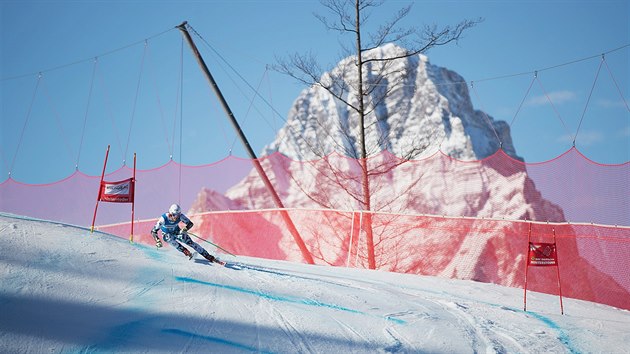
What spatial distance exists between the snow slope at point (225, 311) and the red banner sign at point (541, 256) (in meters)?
0.93

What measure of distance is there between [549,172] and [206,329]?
10614mm

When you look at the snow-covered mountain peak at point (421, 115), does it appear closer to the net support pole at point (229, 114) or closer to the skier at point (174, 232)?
the net support pole at point (229, 114)

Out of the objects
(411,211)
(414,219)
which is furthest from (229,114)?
(414,219)

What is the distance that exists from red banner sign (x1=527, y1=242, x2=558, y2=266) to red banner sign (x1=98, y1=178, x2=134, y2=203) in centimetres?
782

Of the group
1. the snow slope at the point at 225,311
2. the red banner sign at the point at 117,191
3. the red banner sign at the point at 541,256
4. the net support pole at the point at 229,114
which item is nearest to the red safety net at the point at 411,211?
the net support pole at the point at 229,114

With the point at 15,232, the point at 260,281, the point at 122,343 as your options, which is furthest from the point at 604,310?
the point at 15,232

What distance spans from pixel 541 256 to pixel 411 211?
19.6 feet

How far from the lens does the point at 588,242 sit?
12.6m

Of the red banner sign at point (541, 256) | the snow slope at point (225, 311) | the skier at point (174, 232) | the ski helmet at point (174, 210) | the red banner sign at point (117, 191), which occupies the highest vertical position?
the red banner sign at point (117, 191)

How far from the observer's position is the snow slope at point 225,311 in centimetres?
656

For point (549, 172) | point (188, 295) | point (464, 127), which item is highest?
point (464, 127)

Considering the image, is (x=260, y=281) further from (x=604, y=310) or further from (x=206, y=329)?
(x=604, y=310)

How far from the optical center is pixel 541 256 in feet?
34.9

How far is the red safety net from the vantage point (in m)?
12.9
